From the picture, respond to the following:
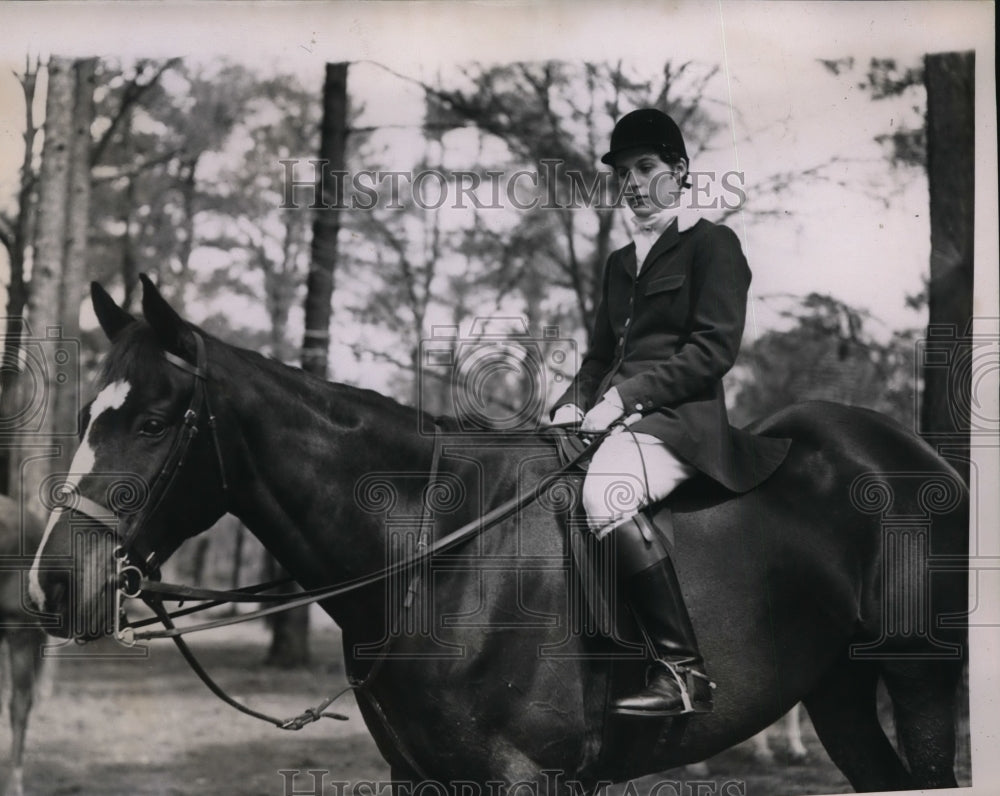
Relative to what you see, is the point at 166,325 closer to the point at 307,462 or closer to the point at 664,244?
the point at 307,462

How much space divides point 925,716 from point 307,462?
120 inches

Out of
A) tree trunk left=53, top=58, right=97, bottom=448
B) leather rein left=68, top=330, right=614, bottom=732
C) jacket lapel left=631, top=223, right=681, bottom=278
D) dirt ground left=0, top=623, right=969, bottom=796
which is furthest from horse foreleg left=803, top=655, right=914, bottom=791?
tree trunk left=53, top=58, right=97, bottom=448

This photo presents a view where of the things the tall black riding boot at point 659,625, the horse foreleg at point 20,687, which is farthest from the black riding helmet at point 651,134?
the horse foreleg at point 20,687

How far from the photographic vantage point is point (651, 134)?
160 inches

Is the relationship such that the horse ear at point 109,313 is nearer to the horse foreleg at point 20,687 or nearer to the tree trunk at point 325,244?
the horse foreleg at point 20,687

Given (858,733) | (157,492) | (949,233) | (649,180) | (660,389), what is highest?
(949,233)

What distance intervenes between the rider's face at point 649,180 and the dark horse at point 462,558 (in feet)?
3.82

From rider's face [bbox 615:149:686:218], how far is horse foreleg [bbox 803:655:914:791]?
2.30m

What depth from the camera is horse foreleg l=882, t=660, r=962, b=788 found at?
14.6ft

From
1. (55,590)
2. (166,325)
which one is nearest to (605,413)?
(166,325)

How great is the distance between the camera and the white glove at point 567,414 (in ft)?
13.6

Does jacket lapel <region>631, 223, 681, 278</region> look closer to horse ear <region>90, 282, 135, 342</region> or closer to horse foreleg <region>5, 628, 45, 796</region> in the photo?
horse ear <region>90, 282, 135, 342</region>

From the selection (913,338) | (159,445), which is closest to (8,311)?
(159,445)

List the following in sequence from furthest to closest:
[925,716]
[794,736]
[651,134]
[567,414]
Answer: [794,736]
[925,716]
[567,414]
[651,134]
